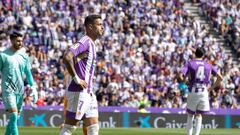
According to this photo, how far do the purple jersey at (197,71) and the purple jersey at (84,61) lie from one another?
726 cm

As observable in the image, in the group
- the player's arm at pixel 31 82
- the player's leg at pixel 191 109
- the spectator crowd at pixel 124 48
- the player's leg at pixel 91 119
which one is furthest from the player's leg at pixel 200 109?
the spectator crowd at pixel 124 48

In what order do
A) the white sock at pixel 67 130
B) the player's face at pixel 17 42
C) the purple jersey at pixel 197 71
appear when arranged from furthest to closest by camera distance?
the purple jersey at pixel 197 71, the player's face at pixel 17 42, the white sock at pixel 67 130

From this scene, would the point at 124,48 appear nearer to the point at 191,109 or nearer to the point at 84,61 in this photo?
the point at 191,109

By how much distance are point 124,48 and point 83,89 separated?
24302mm

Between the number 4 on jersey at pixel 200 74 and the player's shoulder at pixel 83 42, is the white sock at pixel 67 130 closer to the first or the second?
the player's shoulder at pixel 83 42

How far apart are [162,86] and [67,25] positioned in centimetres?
527

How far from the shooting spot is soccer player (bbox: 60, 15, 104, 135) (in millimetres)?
12102

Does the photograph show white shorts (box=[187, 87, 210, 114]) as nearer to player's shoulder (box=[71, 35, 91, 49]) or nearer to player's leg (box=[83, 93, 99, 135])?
player's leg (box=[83, 93, 99, 135])

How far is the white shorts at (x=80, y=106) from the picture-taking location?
1212 centimetres

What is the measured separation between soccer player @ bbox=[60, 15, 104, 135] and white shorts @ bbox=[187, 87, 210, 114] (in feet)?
23.8

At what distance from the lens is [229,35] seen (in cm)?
4150

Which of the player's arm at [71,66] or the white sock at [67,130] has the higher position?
the player's arm at [71,66]

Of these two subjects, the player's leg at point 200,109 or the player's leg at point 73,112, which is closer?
the player's leg at point 73,112

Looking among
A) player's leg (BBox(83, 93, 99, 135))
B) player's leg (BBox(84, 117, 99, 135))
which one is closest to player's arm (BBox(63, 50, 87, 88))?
player's leg (BBox(83, 93, 99, 135))
